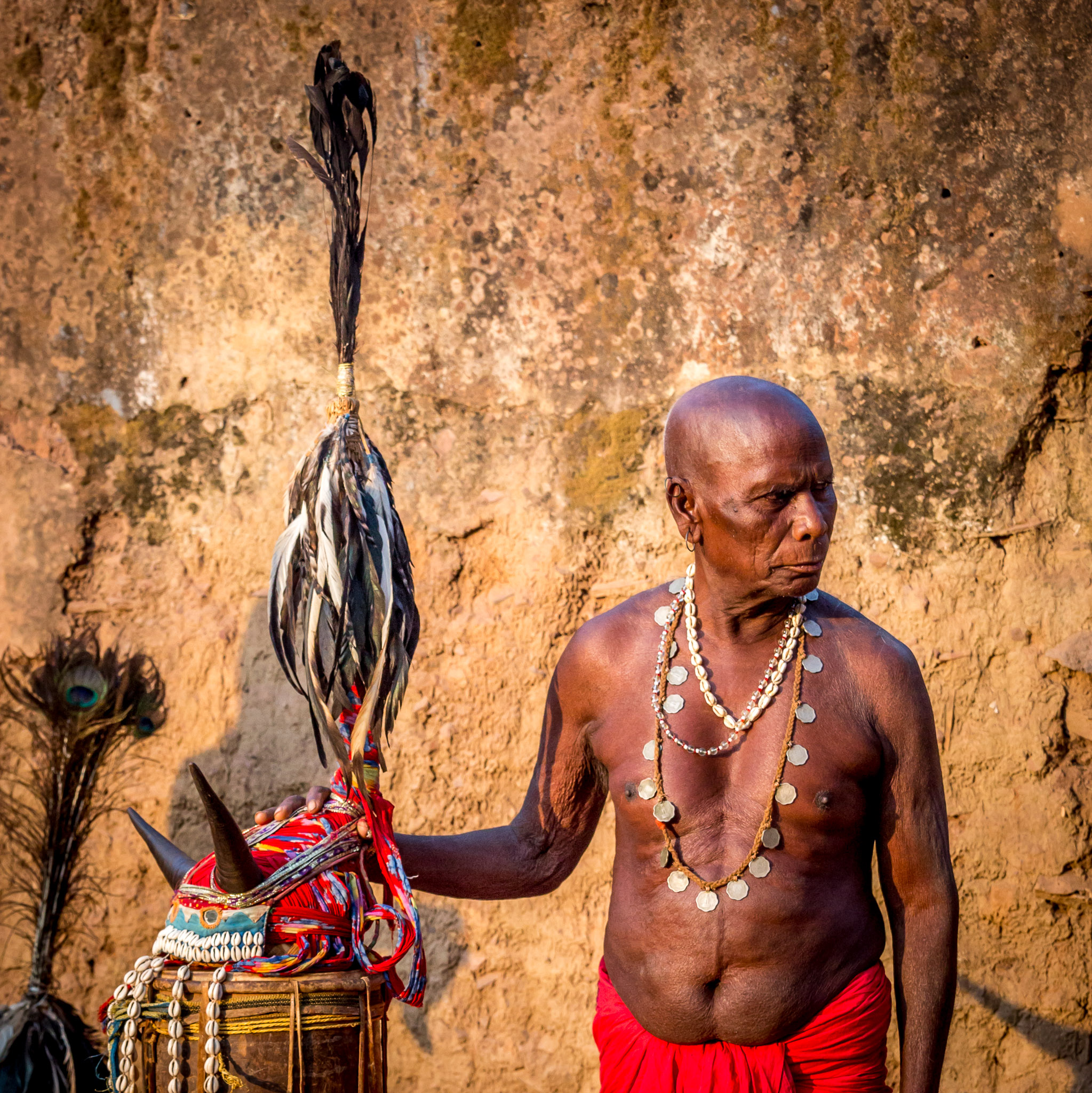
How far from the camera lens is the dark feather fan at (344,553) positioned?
2420 mm

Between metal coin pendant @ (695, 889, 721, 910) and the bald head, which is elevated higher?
the bald head

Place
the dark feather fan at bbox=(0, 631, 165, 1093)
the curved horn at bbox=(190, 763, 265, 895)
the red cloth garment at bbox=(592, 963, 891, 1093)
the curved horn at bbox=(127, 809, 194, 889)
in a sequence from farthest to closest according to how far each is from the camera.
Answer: the dark feather fan at bbox=(0, 631, 165, 1093)
the curved horn at bbox=(127, 809, 194, 889)
the red cloth garment at bbox=(592, 963, 891, 1093)
the curved horn at bbox=(190, 763, 265, 895)

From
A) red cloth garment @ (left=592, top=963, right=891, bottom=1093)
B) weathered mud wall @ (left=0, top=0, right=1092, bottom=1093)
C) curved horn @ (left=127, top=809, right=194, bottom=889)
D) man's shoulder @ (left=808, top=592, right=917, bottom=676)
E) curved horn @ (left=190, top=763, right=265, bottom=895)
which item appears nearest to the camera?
curved horn @ (left=190, top=763, right=265, bottom=895)

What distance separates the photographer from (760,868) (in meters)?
2.30

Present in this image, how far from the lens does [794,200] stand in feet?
12.8

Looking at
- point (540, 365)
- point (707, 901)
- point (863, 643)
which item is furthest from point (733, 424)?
point (540, 365)

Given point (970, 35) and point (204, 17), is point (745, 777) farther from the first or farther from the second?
point (204, 17)

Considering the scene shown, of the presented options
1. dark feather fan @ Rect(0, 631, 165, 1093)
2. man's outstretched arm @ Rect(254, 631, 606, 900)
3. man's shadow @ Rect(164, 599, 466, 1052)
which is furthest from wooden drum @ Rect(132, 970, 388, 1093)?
dark feather fan @ Rect(0, 631, 165, 1093)

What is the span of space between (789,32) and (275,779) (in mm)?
3186

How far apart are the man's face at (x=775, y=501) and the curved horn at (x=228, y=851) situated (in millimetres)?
1151

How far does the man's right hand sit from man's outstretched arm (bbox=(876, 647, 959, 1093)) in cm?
122

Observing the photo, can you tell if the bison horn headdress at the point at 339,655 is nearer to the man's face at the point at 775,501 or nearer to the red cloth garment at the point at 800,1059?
the red cloth garment at the point at 800,1059

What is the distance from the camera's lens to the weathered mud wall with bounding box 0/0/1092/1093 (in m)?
3.70

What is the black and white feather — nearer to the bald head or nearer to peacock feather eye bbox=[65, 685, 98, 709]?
the bald head
